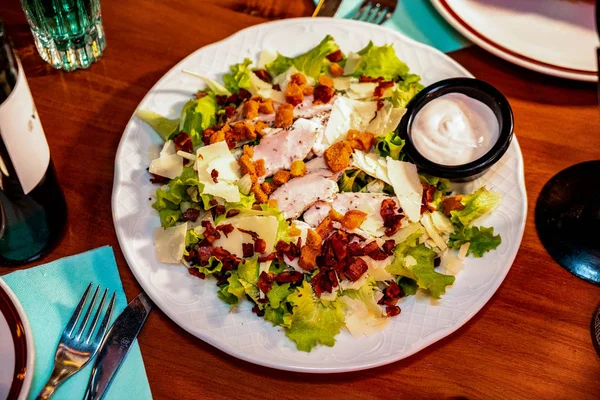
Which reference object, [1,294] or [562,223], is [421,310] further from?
[1,294]

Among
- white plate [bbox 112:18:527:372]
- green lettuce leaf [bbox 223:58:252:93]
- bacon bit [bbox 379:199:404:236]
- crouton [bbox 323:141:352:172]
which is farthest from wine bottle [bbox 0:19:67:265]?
bacon bit [bbox 379:199:404:236]

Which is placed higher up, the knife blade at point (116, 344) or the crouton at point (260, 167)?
the crouton at point (260, 167)

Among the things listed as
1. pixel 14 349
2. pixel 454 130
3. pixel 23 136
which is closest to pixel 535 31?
pixel 454 130

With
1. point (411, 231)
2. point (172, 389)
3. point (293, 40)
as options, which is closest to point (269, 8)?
point (293, 40)

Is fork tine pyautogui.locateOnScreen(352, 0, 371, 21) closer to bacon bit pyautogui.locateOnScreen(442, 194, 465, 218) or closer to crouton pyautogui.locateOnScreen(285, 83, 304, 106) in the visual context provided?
crouton pyautogui.locateOnScreen(285, 83, 304, 106)

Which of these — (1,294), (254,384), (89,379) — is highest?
(1,294)

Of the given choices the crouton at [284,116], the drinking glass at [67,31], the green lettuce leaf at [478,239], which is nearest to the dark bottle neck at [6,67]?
the drinking glass at [67,31]

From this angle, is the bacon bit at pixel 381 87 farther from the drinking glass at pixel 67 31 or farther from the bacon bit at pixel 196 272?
the drinking glass at pixel 67 31
